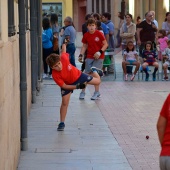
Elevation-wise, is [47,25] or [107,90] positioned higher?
[47,25]

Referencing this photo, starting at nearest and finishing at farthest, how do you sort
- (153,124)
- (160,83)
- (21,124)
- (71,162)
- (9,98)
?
(9,98) < (71,162) < (21,124) < (153,124) < (160,83)

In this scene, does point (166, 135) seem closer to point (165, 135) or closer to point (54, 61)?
point (165, 135)

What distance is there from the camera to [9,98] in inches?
295

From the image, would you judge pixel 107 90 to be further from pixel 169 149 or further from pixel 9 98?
pixel 169 149

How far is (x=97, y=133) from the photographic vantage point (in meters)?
11.4

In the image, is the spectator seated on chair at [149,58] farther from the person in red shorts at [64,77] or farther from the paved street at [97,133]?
the person in red shorts at [64,77]

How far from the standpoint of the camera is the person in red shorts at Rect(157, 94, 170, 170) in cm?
545

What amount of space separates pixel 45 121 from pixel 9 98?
16.9ft

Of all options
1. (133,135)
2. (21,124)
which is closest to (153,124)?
(133,135)

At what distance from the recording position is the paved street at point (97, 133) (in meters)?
9.12

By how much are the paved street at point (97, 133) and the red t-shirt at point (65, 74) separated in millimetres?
801

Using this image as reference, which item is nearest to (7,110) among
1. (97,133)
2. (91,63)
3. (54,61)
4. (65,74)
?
(54,61)

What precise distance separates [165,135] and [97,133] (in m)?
5.83

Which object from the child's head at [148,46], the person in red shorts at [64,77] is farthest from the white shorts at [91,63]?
the child's head at [148,46]
